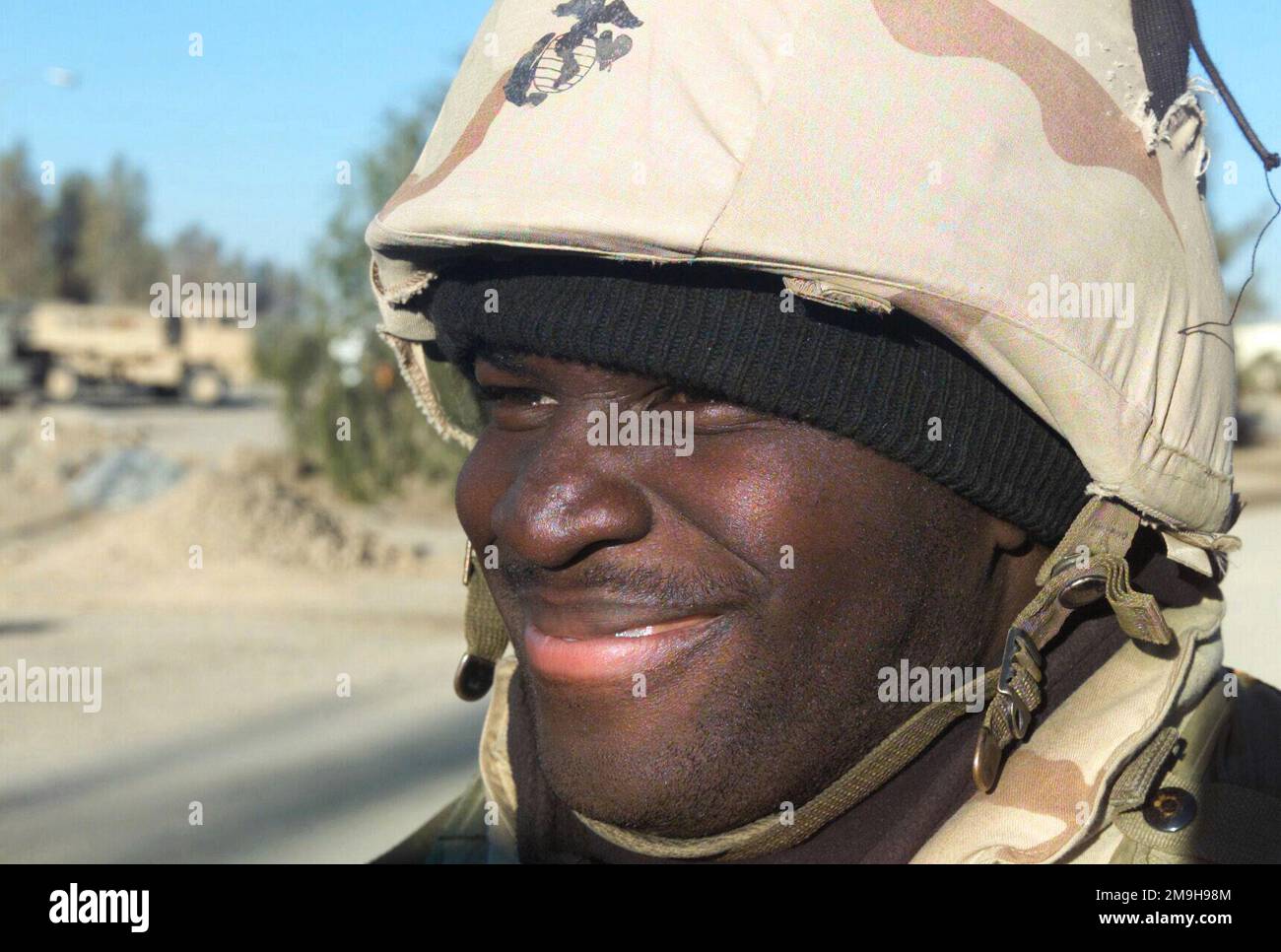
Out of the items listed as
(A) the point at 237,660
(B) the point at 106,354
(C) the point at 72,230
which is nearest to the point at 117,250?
(C) the point at 72,230

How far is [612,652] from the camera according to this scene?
5.10ft

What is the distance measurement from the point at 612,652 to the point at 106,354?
25607 millimetres

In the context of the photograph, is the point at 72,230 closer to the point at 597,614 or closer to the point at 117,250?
the point at 117,250

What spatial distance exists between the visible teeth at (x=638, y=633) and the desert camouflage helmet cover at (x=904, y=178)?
1.38ft

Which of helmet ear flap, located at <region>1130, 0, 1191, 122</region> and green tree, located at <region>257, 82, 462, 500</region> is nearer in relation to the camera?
helmet ear flap, located at <region>1130, 0, 1191, 122</region>

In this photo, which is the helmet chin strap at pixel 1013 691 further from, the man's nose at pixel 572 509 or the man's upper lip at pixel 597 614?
the man's nose at pixel 572 509

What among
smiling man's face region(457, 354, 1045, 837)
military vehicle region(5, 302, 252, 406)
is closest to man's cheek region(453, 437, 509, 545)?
smiling man's face region(457, 354, 1045, 837)

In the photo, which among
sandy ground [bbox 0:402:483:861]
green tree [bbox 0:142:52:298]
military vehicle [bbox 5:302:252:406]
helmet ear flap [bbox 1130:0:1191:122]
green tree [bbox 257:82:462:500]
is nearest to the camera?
helmet ear flap [bbox 1130:0:1191:122]

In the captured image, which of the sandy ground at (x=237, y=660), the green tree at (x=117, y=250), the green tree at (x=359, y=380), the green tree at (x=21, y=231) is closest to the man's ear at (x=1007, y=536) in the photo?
the sandy ground at (x=237, y=660)

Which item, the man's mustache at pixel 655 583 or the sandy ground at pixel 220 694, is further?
the sandy ground at pixel 220 694

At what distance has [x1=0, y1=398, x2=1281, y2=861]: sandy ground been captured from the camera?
14.4ft

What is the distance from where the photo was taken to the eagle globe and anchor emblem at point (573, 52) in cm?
157

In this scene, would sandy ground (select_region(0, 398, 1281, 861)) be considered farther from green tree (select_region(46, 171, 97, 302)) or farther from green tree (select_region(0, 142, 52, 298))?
green tree (select_region(46, 171, 97, 302))

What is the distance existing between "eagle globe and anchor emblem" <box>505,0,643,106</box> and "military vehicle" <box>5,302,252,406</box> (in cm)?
2367
